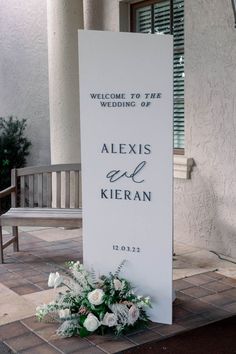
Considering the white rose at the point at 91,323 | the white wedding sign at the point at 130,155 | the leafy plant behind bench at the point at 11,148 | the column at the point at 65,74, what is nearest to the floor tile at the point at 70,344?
the white rose at the point at 91,323

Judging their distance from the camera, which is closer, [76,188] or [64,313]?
[64,313]

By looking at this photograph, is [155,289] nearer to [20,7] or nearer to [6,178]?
[6,178]

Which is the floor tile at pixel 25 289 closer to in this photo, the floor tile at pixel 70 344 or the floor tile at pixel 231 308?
the floor tile at pixel 70 344

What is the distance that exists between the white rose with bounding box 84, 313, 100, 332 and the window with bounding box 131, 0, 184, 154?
9.35 ft

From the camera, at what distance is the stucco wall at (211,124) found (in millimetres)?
5223

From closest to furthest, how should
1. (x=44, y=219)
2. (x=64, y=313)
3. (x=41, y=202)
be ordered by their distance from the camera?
(x=64, y=313), (x=44, y=219), (x=41, y=202)

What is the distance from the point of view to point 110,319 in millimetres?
3531

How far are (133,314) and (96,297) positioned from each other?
262mm

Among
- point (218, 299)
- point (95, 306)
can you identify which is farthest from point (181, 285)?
point (95, 306)

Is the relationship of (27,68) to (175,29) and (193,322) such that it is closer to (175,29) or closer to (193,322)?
(175,29)

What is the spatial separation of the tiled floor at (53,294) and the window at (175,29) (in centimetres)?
131

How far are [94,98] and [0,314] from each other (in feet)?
5.65

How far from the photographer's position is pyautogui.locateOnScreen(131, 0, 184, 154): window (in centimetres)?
595

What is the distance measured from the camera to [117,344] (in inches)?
138
